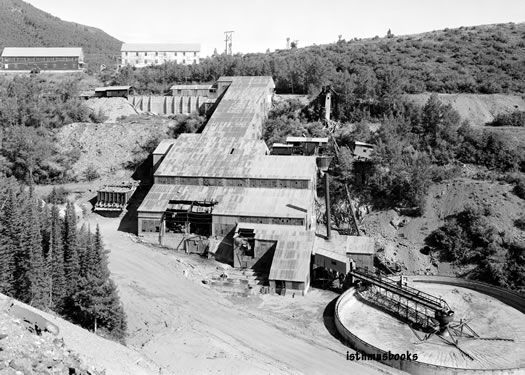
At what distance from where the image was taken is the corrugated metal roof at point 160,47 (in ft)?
400

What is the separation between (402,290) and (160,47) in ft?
305

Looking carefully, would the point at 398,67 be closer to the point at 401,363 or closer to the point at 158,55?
the point at 158,55

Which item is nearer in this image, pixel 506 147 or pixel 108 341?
pixel 108 341

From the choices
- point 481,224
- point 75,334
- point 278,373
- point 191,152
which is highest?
point 191,152

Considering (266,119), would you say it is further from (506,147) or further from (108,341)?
(108,341)

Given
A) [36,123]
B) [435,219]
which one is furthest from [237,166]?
[36,123]

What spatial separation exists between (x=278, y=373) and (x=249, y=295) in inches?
560

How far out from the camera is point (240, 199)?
196 ft

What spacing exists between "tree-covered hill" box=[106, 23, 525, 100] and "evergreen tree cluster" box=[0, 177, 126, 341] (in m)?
48.1

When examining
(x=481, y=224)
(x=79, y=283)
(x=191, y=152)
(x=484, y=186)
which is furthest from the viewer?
(x=191, y=152)

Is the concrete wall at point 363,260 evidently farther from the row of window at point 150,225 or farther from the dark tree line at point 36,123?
the dark tree line at point 36,123

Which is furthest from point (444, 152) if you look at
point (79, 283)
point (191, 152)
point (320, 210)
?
point (79, 283)

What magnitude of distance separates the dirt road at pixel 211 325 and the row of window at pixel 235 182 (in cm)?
996

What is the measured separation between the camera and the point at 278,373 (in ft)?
117
